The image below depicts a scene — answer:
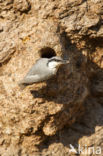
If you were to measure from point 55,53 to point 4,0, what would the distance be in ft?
3.24

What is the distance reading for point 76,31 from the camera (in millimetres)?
2883

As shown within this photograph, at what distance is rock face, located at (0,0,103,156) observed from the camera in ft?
8.70

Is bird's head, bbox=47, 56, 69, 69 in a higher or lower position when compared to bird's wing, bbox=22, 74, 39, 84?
higher

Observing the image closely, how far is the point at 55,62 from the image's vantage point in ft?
7.68

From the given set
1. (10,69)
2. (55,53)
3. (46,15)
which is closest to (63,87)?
(55,53)

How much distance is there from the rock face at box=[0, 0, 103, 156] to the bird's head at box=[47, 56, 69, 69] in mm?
289

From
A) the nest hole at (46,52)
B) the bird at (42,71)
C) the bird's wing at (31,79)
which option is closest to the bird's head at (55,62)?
the bird at (42,71)

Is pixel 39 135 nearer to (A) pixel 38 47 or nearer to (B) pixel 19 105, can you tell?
(B) pixel 19 105

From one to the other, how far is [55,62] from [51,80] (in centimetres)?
41

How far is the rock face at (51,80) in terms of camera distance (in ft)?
8.70

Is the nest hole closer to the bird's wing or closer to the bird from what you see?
the bird

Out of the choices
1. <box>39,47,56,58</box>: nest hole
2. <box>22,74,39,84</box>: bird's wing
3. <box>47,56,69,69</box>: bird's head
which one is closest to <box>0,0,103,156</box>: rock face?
<box>39,47,56,58</box>: nest hole

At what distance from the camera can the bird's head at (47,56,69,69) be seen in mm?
2292

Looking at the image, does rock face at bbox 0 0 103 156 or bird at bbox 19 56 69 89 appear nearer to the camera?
bird at bbox 19 56 69 89
